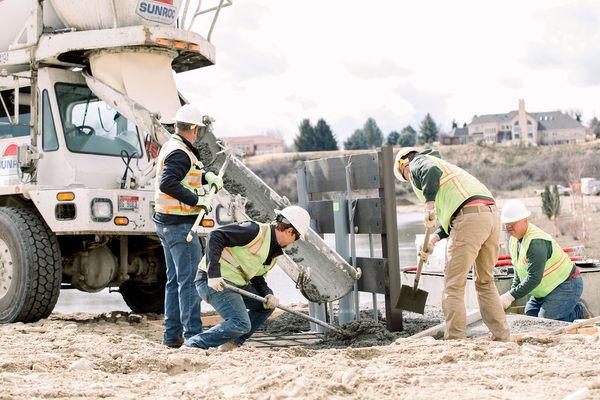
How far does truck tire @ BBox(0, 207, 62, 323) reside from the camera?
25.5 ft

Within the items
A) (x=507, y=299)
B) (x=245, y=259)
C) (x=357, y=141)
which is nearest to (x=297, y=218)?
(x=245, y=259)

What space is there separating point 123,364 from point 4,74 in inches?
161

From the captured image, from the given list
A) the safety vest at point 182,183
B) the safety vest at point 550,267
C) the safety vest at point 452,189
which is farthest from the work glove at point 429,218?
the safety vest at point 182,183

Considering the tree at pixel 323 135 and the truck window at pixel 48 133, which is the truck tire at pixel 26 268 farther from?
the tree at pixel 323 135

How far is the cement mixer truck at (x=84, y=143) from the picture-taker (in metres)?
7.83

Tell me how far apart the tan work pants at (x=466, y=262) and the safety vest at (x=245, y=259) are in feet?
4.55

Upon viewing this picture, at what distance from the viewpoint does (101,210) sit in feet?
25.6

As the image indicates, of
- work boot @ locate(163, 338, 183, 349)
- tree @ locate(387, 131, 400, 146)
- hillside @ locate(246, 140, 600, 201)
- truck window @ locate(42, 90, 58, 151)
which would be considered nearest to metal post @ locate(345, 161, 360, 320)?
work boot @ locate(163, 338, 183, 349)

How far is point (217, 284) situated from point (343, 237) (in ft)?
6.11

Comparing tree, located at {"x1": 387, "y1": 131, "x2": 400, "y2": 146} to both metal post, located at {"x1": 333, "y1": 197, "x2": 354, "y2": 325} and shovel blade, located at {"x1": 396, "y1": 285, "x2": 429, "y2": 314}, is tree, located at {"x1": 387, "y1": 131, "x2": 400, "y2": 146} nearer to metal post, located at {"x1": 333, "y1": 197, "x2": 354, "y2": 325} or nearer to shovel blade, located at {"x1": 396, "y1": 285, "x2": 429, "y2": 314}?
metal post, located at {"x1": 333, "y1": 197, "x2": 354, "y2": 325}

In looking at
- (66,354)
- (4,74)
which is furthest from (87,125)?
(66,354)

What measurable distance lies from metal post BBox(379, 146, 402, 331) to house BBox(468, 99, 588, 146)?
11492 cm

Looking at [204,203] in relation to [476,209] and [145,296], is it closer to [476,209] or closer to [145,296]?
[476,209]

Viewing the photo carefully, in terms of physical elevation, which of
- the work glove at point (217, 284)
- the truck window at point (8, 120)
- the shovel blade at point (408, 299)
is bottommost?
the shovel blade at point (408, 299)
